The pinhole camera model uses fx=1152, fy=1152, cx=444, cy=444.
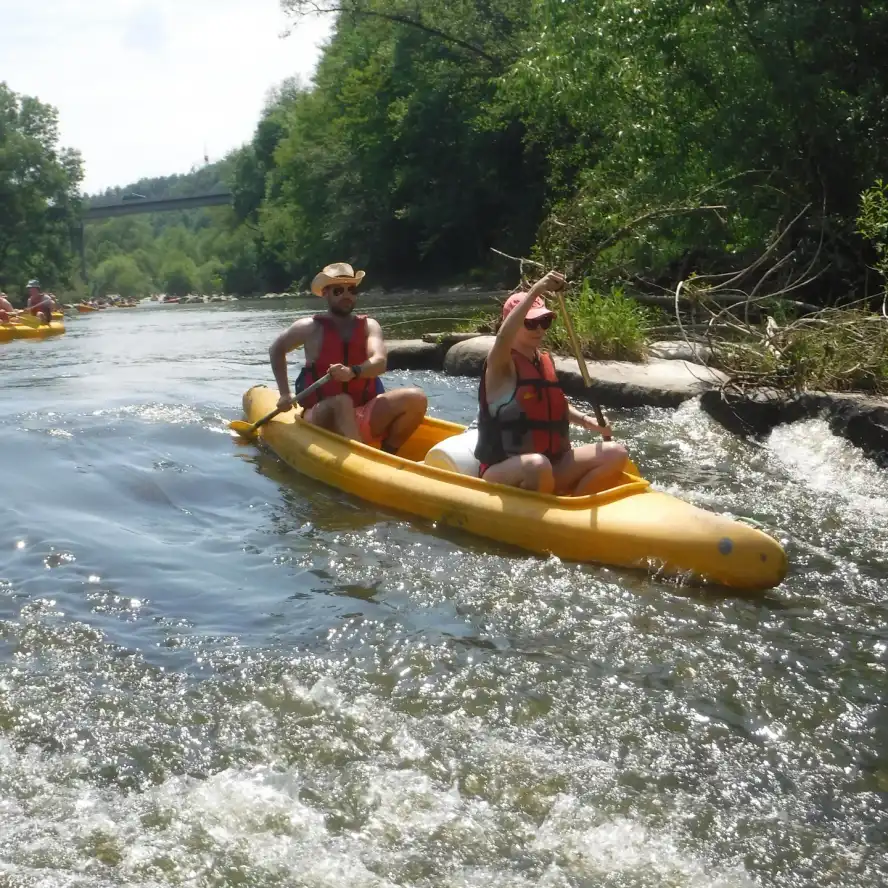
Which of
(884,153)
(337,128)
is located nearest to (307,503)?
(884,153)

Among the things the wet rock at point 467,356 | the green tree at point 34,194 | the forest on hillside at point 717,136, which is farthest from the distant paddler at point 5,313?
the green tree at point 34,194

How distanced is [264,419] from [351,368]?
102 cm

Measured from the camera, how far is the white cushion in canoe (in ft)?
18.3

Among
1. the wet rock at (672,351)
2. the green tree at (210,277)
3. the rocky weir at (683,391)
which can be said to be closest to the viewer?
the rocky weir at (683,391)

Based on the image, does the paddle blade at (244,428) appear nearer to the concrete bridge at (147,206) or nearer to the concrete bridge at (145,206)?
the concrete bridge at (145,206)

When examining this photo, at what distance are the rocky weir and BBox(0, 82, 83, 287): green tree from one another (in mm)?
34464

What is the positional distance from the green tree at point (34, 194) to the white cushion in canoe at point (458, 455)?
130 feet

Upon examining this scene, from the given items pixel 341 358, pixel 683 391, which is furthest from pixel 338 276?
pixel 683 391

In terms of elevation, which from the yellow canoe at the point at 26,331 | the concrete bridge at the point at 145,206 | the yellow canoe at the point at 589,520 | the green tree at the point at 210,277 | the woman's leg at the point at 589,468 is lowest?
the yellow canoe at the point at 589,520

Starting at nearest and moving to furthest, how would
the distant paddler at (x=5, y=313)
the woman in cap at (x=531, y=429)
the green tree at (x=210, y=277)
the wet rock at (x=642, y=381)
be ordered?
the woman in cap at (x=531, y=429) → the wet rock at (x=642, y=381) → the distant paddler at (x=5, y=313) → the green tree at (x=210, y=277)

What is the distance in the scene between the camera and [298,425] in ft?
22.5

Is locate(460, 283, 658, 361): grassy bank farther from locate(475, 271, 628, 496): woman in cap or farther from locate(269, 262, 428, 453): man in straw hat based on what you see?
locate(475, 271, 628, 496): woman in cap

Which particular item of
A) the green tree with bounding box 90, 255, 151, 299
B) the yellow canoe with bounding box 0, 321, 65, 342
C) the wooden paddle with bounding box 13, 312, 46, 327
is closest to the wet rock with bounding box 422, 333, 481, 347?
the yellow canoe with bounding box 0, 321, 65, 342

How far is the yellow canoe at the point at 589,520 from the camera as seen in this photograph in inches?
177
